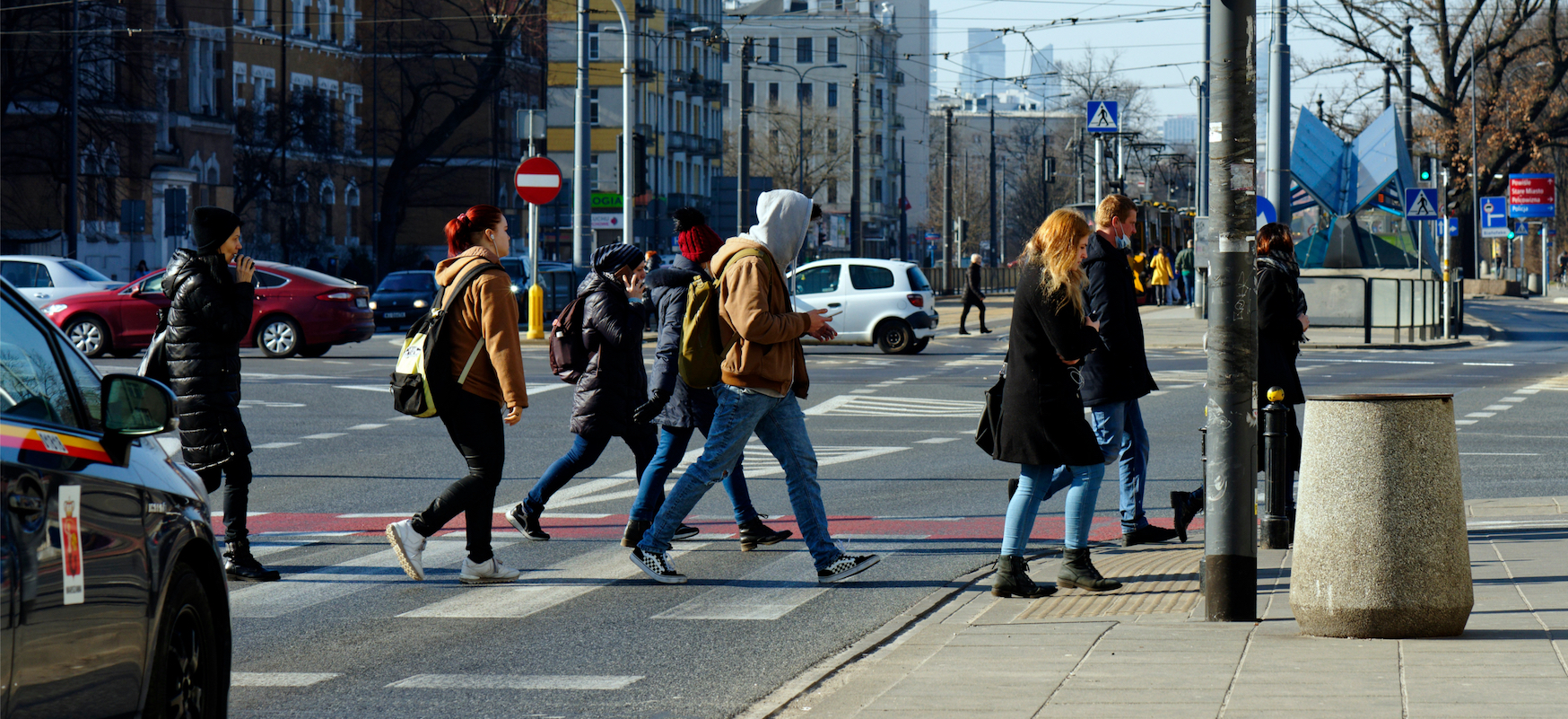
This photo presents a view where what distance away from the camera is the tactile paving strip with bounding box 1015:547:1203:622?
284 inches

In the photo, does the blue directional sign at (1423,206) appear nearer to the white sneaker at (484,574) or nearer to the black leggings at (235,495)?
the white sneaker at (484,574)

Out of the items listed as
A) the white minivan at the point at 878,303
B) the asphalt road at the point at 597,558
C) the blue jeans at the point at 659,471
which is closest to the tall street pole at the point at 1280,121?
the asphalt road at the point at 597,558

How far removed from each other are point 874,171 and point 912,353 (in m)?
95.9

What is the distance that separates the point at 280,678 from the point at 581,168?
26854 millimetres

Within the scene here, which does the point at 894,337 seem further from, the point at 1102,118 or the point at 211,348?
the point at 211,348

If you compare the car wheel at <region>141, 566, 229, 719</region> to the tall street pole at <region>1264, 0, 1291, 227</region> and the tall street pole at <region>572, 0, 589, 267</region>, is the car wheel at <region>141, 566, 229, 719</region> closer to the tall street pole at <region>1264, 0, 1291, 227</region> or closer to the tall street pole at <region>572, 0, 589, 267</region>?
the tall street pole at <region>1264, 0, 1291, 227</region>

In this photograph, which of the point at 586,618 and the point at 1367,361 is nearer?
the point at 586,618

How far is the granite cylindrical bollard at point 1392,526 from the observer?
622cm

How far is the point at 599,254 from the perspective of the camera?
32.1 feet

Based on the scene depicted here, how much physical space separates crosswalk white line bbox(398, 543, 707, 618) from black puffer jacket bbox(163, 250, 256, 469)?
135cm

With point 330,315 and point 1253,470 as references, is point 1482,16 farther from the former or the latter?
point 1253,470

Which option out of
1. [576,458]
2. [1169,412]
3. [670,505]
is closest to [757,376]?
[670,505]

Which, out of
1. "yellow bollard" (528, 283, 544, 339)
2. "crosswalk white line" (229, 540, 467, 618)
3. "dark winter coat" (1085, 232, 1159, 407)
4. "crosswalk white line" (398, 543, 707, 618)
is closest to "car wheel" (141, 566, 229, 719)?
"crosswalk white line" (229, 540, 467, 618)

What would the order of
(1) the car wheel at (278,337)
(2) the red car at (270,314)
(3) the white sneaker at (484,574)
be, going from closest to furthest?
(3) the white sneaker at (484,574) → (2) the red car at (270,314) → (1) the car wheel at (278,337)
